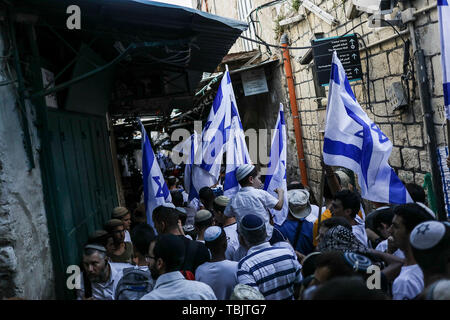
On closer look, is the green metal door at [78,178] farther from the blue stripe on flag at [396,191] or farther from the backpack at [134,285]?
the blue stripe on flag at [396,191]

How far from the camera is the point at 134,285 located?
11.1ft

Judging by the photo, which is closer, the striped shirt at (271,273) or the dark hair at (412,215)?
the dark hair at (412,215)

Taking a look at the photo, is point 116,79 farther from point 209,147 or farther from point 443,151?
point 443,151

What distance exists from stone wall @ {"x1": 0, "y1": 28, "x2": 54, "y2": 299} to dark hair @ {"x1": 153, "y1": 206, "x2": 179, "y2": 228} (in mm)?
1129

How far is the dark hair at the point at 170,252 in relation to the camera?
3.03 metres

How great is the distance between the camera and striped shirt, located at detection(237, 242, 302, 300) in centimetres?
332

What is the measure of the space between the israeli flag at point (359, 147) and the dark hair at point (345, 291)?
2.32m

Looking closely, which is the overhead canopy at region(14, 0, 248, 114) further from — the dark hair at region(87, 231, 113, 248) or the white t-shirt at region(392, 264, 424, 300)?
the white t-shirt at region(392, 264, 424, 300)

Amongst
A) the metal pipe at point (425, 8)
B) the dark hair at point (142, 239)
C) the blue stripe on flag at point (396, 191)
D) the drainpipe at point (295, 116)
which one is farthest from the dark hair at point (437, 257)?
the drainpipe at point (295, 116)

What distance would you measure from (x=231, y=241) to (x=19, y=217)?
198cm

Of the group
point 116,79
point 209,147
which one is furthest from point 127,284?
point 116,79

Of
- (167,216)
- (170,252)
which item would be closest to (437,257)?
(170,252)

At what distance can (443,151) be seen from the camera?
5.54 m

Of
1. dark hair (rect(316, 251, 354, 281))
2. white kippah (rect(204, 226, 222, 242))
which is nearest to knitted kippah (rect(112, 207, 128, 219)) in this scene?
white kippah (rect(204, 226, 222, 242))
